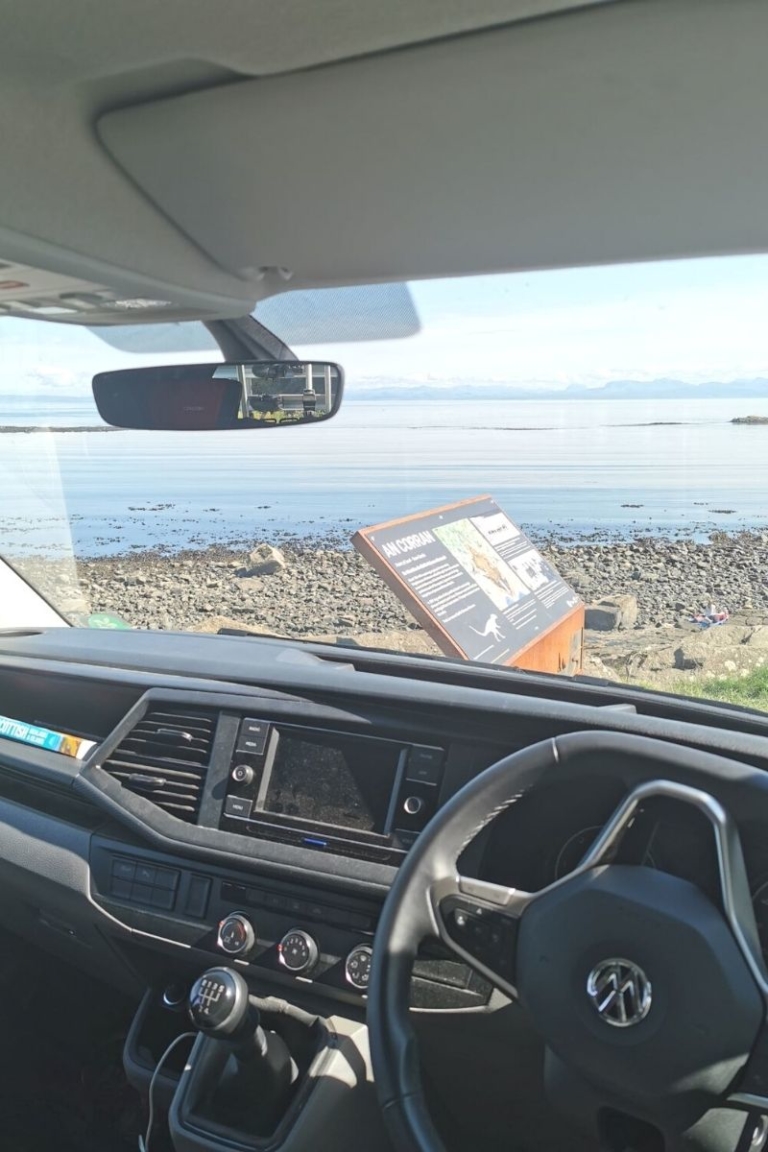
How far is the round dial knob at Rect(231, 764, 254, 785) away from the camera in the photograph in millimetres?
2406

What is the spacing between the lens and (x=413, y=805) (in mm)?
2201

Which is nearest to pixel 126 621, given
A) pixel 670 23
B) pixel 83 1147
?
pixel 83 1147

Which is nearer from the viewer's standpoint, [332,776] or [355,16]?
[355,16]

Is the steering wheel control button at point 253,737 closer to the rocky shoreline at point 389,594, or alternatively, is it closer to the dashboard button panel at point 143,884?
the dashboard button panel at point 143,884

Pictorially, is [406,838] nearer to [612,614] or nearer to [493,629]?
[493,629]

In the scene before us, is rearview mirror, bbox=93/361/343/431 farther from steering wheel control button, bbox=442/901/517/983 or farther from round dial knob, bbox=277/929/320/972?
steering wheel control button, bbox=442/901/517/983

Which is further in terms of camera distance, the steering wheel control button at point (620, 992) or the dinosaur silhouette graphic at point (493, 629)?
the dinosaur silhouette graphic at point (493, 629)

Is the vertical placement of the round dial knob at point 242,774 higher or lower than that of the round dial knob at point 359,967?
Result: higher

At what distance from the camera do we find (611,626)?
9.03 feet

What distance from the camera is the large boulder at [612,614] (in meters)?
2.71

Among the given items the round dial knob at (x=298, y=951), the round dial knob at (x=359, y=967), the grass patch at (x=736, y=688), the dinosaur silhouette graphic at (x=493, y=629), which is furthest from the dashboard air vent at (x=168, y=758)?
the grass patch at (x=736, y=688)

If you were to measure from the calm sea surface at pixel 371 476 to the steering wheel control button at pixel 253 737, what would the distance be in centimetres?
70

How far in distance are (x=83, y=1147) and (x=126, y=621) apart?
65.6 inches

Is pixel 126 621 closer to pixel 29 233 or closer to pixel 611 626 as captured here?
pixel 29 233
